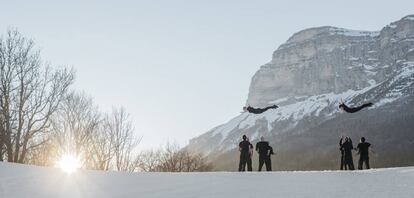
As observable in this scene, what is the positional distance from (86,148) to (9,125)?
14205 mm

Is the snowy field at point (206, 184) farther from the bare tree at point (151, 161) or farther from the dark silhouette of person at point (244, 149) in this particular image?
the bare tree at point (151, 161)

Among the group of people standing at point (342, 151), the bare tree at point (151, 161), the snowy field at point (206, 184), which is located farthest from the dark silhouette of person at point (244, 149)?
the bare tree at point (151, 161)

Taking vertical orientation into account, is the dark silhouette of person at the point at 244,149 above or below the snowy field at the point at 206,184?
above

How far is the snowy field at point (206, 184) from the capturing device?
1952cm

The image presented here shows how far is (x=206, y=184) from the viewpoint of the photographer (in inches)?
904

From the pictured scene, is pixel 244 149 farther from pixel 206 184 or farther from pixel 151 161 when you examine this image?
pixel 151 161

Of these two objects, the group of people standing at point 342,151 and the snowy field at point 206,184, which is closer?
the snowy field at point 206,184

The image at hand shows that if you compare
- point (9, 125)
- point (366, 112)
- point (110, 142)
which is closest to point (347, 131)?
point (366, 112)

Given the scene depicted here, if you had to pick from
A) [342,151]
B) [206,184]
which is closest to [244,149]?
[342,151]

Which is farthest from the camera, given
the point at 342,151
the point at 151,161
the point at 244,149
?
the point at 151,161

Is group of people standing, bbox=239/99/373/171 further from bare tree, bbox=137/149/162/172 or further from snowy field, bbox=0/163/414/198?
bare tree, bbox=137/149/162/172

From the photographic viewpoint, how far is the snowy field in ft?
64.0

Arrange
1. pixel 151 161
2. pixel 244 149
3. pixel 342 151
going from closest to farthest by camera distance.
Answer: pixel 342 151 < pixel 244 149 < pixel 151 161

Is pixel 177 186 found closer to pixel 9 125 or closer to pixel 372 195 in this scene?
pixel 372 195
